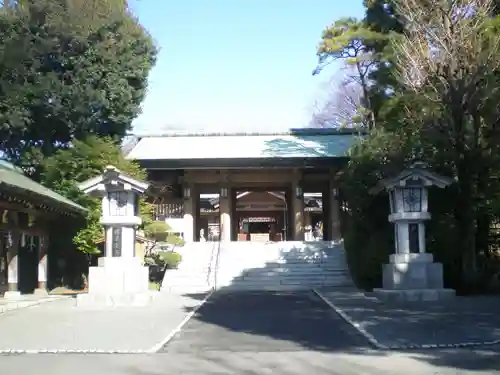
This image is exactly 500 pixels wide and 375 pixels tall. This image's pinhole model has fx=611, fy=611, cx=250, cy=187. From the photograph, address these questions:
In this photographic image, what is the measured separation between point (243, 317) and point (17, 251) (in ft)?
28.4

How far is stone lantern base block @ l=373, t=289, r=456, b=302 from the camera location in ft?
48.7

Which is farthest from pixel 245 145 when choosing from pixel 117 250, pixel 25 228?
pixel 117 250

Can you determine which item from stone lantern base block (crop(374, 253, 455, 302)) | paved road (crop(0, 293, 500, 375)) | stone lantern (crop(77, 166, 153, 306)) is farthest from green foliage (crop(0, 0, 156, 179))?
paved road (crop(0, 293, 500, 375))

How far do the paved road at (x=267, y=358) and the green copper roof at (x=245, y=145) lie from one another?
16721 millimetres

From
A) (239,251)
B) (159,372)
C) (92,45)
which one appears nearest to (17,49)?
(92,45)

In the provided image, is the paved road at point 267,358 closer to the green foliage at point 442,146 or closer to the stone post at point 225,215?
the green foliage at point 442,146

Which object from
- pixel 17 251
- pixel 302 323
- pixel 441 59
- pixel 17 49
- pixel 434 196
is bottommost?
pixel 302 323

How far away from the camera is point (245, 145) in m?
29.3

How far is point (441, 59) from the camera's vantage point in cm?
1636

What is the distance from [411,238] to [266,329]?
6650 millimetres

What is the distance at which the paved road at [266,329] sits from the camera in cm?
898

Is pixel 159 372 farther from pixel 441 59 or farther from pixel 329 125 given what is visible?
pixel 329 125

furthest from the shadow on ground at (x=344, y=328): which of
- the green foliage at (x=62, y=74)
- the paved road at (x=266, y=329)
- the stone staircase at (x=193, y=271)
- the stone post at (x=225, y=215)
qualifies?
the stone post at (x=225, y=215)

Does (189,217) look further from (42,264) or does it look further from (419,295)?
(419,295)
